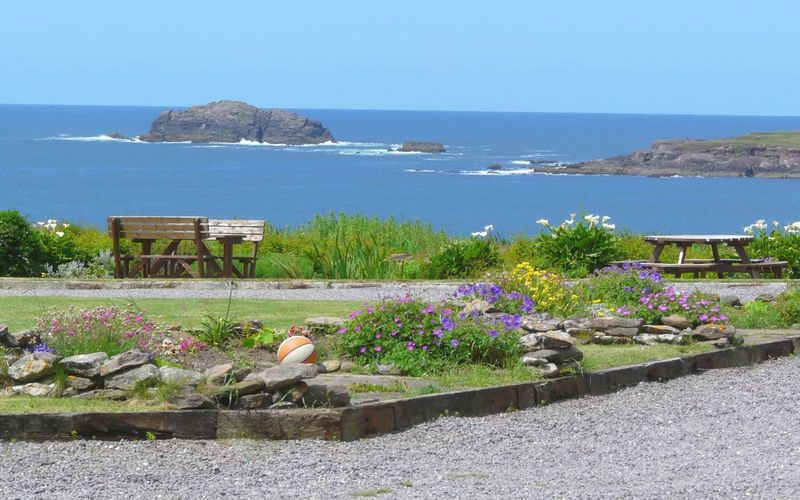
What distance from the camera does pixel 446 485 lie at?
5914 millimetres

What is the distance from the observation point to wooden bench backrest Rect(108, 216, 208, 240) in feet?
54.2

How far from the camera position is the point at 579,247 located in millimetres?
16984

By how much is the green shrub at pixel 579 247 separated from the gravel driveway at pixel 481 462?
8.85 metres

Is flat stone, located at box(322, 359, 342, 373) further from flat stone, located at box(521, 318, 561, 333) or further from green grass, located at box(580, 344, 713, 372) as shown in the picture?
green grass, located at box(580, 344, 713, 372)

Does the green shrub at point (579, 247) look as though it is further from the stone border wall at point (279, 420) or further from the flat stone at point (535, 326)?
the stone border wall at point (279, 420)

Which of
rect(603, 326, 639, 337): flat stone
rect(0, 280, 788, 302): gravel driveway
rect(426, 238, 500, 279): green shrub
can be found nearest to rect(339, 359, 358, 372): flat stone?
rect(603, 326, 639, 337): flat stone

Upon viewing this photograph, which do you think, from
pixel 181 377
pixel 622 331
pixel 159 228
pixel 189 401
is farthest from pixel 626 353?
pixel 159 228

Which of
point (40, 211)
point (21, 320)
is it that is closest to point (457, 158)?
point (40, 211)

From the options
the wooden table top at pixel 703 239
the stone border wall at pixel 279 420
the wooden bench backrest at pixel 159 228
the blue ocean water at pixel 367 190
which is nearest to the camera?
the stone border wall at pixel 279 420

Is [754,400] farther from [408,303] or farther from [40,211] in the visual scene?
[40,211]

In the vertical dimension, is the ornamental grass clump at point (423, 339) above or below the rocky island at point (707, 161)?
above

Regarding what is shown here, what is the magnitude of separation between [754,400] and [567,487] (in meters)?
2.98

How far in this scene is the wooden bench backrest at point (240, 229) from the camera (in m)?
16.7

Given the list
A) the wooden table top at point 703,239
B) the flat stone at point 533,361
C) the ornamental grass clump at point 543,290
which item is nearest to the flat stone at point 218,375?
the flat stone at point 533,361
